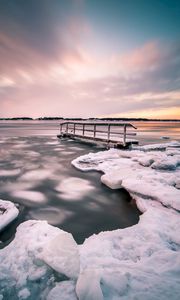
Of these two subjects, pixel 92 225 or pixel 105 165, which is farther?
pixel 105 165

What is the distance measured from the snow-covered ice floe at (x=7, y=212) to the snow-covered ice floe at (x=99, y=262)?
345 millimetres

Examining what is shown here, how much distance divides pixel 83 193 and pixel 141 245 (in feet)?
8.89

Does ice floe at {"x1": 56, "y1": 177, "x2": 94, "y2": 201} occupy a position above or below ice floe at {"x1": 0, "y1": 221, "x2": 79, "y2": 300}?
below

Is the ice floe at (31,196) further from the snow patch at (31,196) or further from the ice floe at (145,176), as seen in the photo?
the ice floe at (145,176)

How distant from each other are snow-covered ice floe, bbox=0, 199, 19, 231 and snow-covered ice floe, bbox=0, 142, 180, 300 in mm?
345

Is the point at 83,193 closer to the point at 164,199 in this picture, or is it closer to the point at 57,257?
the point at 164,199

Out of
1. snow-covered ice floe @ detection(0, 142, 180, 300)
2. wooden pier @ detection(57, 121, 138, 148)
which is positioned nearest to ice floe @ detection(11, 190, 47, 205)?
snow-covered ice floe @ detection(0, 142, 180, 300)

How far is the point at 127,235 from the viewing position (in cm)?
342

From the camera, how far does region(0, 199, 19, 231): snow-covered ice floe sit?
3.83m

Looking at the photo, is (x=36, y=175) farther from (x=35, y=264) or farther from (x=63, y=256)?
(x=63, y=256)

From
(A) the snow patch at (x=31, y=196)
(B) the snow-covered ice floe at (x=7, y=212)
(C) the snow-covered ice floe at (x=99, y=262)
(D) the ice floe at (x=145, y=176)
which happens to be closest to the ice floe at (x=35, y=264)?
(C) the snow-covered ice floe at (x=99, y=262)

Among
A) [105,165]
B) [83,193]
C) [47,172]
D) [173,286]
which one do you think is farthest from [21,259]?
[105,165]

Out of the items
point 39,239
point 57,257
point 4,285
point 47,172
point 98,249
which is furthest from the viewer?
point 47,172

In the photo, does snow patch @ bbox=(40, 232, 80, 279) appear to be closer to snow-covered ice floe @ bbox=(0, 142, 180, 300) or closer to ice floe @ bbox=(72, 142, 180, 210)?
snow-covered ice floe @ bbox=(0, 142, 180, 300)
